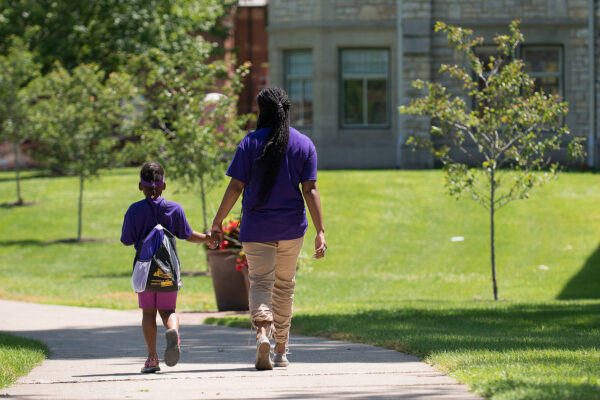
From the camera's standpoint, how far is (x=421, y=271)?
20.2m

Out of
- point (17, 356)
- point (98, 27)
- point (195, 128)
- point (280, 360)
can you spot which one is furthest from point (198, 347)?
point (98, 27)

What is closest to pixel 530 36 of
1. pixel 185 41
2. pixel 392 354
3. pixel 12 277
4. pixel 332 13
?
pixel 332 13

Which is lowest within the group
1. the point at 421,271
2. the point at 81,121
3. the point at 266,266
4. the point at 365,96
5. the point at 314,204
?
the point at 421,271

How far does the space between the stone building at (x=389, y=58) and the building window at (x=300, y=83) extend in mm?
32

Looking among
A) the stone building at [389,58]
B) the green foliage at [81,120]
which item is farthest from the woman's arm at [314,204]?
the stone building at [389,58]

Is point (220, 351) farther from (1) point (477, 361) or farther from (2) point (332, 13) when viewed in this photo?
(2) point (332, 13)

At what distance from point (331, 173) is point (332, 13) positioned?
5054mm

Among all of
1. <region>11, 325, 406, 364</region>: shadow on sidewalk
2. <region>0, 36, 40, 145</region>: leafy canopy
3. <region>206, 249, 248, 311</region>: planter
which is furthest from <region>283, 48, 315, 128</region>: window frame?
<region>11, 325, 406, 364</region>: shadow on sidewalk

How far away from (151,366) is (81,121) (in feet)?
64.4

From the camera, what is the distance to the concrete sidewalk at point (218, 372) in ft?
21.2

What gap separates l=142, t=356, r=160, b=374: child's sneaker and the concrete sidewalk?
9cm

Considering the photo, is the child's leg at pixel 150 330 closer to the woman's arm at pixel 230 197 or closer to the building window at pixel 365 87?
the woman's arm at pixel 230 197

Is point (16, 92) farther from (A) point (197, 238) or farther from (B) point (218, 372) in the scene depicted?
(B) point (218, 372)

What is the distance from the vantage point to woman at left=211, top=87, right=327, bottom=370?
295 inches
